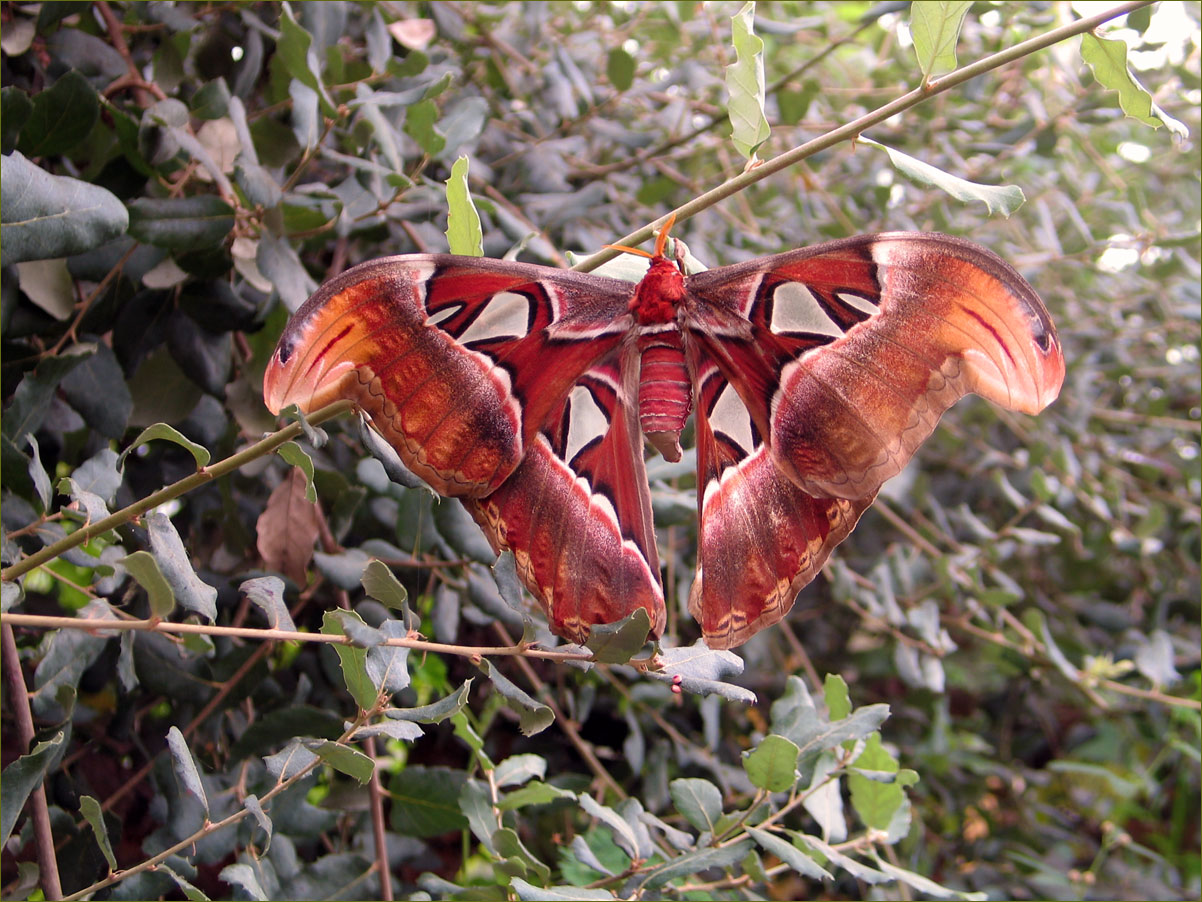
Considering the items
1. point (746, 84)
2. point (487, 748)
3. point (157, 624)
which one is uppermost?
point (746, 84)

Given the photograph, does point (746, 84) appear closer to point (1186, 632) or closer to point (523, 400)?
point (523, 400)

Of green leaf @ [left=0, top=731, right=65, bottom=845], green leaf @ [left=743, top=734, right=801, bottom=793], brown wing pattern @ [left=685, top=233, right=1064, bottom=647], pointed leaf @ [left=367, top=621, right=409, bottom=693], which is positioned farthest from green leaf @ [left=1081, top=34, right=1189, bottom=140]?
green leaf @ [left=0, top=731, right=65, bottom=845]

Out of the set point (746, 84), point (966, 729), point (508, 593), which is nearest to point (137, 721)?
point (508, 593)

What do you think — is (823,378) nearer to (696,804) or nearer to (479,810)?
(696,804)

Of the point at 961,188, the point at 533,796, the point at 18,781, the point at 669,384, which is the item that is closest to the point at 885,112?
the point at 961,188

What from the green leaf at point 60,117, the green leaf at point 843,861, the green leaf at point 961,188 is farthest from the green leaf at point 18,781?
the green leaf at point 961,188
